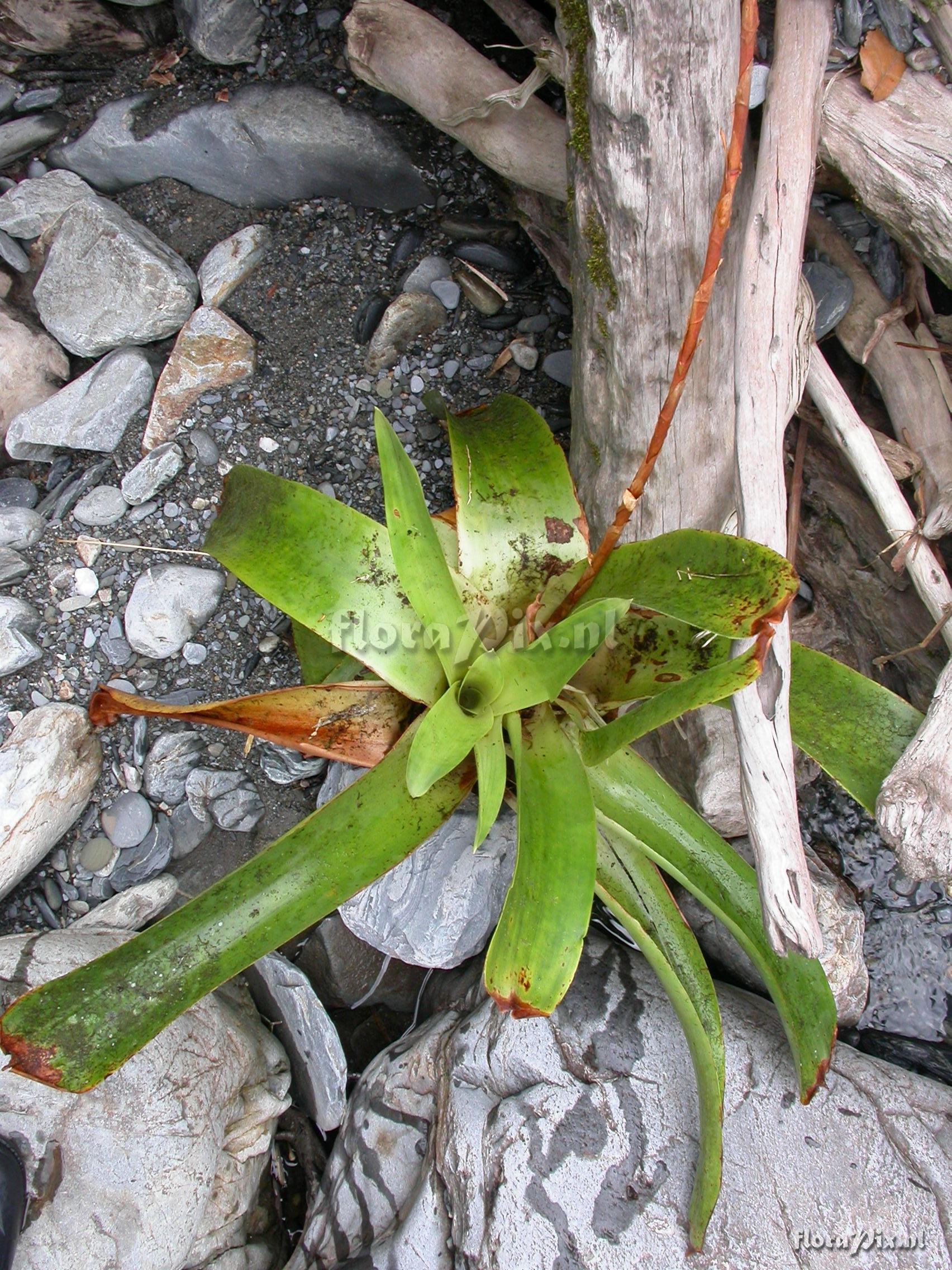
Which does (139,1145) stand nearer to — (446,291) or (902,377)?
(446,291)

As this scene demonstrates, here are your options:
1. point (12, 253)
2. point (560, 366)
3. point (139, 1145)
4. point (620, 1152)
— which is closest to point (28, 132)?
point (12, 253)

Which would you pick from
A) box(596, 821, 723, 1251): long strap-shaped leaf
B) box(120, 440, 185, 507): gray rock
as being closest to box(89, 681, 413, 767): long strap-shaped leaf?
box(596, 821, 723, 1251): long strap-shaped leaf

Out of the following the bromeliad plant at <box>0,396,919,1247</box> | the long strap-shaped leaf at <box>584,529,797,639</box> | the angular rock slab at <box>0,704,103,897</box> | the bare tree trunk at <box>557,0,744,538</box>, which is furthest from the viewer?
the angular rock slab at <box>0,704,103,897</box>

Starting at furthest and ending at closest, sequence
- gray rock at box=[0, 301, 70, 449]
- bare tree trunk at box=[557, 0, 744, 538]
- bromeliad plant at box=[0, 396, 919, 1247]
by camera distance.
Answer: gray rock at box=[0, 301, 70, 449]
bare tree trunk at box=[557, 0, 744, 538]
bromeliad plant at box=[0, 396, 919, 1247]

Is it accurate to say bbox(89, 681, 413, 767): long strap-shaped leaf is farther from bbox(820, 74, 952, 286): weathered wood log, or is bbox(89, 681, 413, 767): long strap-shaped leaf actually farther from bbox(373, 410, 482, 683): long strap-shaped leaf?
bbox(820, 74, 952, 286): weathered wood log

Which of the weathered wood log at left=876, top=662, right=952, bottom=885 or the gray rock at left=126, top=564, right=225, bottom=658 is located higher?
the weathered wood log at left=876, top=662, right=952, bottom=885

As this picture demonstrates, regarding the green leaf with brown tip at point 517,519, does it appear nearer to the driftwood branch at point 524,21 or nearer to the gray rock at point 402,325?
the gray rock at point 402,325

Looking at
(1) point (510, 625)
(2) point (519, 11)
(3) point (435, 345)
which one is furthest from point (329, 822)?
(2) point (519, 11)

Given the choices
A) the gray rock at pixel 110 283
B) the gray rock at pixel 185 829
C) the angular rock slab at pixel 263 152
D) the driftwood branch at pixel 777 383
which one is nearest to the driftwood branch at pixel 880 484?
the driftwood branch at pixel 777 383
